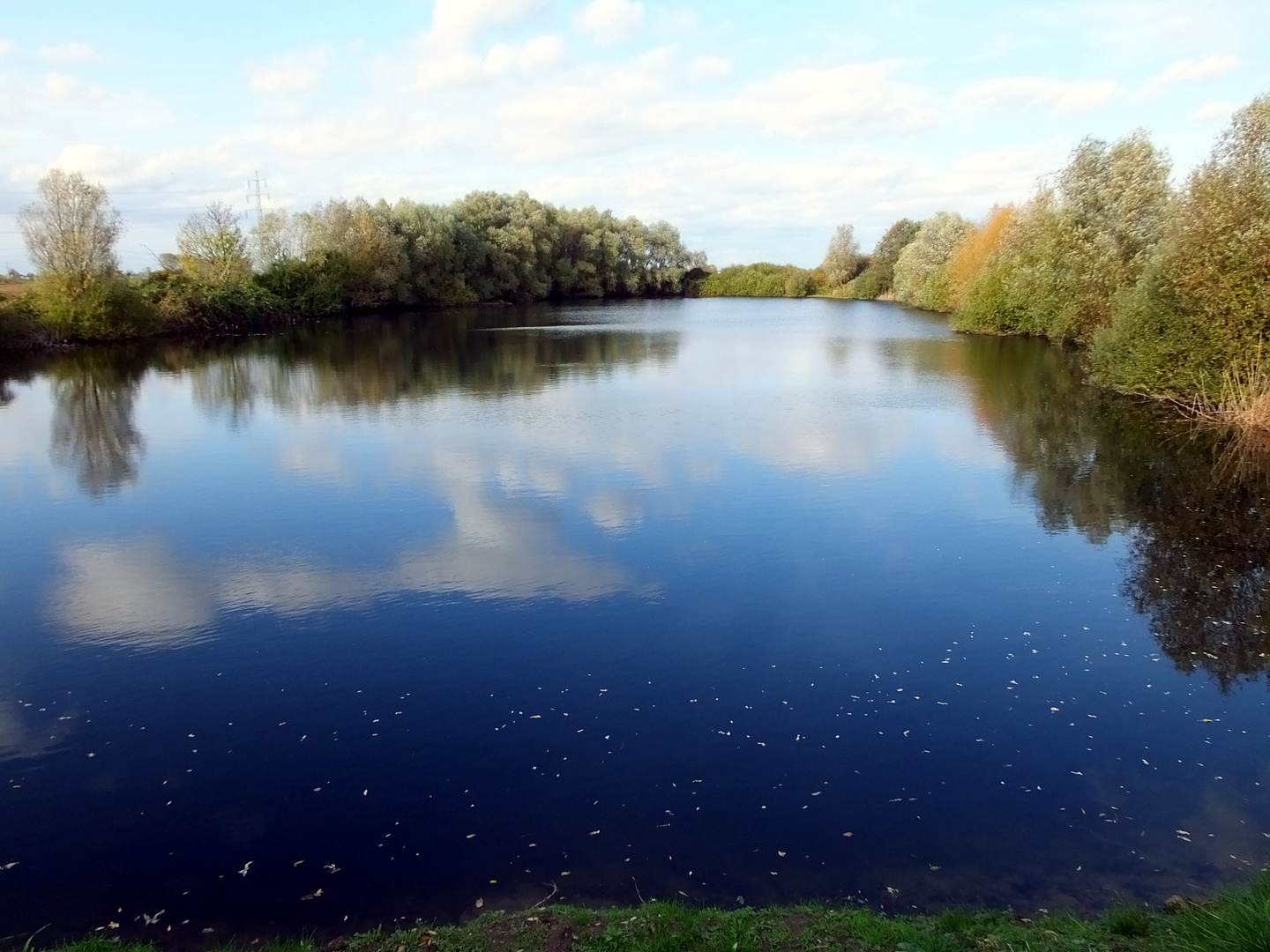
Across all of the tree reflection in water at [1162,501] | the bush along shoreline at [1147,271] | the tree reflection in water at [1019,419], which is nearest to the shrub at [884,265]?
the bush along shoreline at [1147,271]

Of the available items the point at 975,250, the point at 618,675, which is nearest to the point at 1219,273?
the point at 618,675

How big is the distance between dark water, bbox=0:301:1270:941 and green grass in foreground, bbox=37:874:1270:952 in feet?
1.75

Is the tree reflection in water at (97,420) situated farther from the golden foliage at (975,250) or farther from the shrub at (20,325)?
the golden foliage at (975,250)

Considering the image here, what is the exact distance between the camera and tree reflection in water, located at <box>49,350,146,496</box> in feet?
55.4

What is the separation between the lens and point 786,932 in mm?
4688

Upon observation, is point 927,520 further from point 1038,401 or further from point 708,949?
point 1038,401

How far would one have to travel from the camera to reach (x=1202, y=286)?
20156 millimetres

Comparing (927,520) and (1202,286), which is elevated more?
(1202,286)

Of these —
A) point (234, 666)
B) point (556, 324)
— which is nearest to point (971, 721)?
point (234, 666)

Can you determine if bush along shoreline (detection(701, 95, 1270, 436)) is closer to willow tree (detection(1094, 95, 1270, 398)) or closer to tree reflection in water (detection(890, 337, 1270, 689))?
willow tree (detection(1094, 95, 1270, 398))

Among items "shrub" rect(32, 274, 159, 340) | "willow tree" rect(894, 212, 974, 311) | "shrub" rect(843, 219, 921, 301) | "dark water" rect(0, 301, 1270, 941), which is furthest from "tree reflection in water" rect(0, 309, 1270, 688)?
"shrub" rect(843, 219, 921, 301)

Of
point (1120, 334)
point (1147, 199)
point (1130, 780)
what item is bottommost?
point (1130, 780)

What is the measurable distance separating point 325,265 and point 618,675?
57805 millimetres

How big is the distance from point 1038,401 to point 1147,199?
11.7 metres
